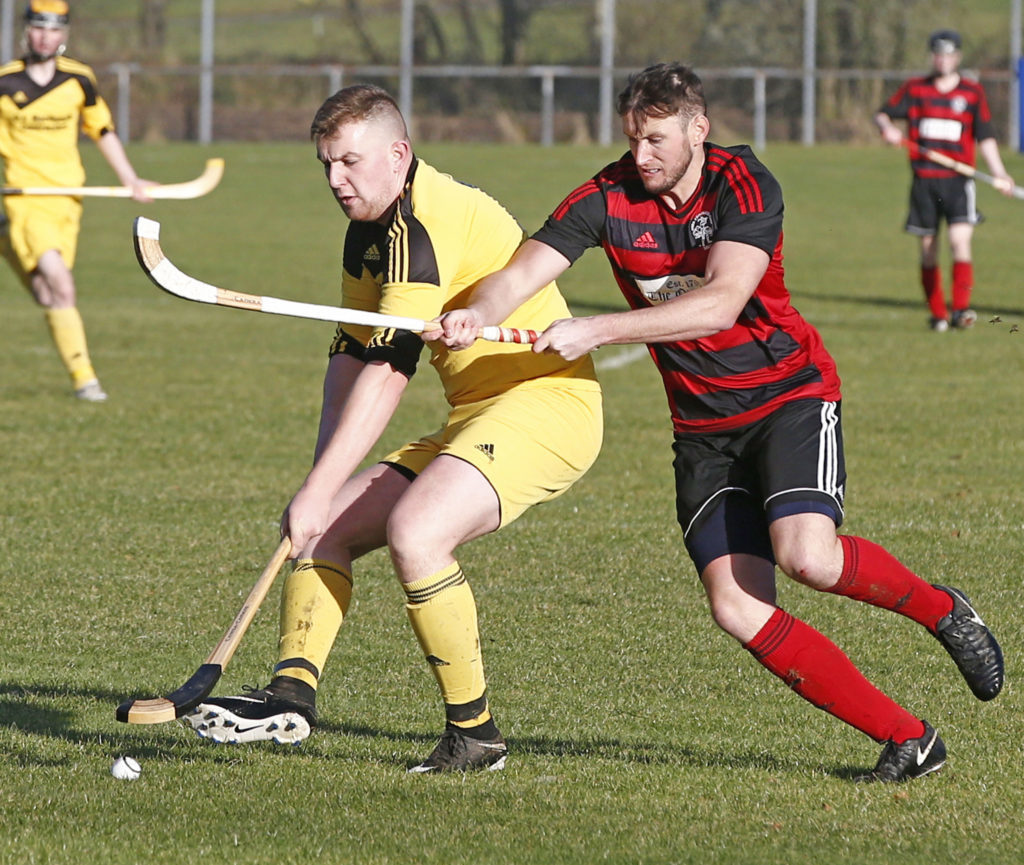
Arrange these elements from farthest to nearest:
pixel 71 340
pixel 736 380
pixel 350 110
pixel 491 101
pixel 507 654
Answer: pixel 491 101 < pixel 71 340 < pixel 507 654 < pixel 736 380 < pixel 350 110

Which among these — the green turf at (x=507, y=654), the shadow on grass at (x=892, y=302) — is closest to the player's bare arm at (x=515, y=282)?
the green turf at (x=507, y=654)

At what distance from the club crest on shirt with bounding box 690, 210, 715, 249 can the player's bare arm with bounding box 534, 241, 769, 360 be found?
0.20m

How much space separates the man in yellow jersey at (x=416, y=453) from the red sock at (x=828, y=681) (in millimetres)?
693

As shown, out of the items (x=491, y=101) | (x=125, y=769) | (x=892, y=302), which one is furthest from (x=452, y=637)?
(x=491, y=101)

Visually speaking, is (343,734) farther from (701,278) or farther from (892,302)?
(892,302)

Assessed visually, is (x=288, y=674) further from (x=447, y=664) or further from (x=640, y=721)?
(x=640, y=721)

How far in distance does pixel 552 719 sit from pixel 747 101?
31254 millimetres

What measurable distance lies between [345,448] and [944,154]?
35.9 feet

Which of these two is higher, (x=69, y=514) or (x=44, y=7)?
Answer: (x=44, y=7)

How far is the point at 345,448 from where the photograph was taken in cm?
421

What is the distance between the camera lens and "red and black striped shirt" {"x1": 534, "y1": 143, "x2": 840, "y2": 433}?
Result: 431cm

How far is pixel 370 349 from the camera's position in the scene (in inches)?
168

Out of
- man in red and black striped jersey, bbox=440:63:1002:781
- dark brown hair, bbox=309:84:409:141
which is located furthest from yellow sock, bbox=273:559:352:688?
dark brown hair, bbox=309:84:409:141

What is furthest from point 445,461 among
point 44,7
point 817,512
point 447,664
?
point 44,7
